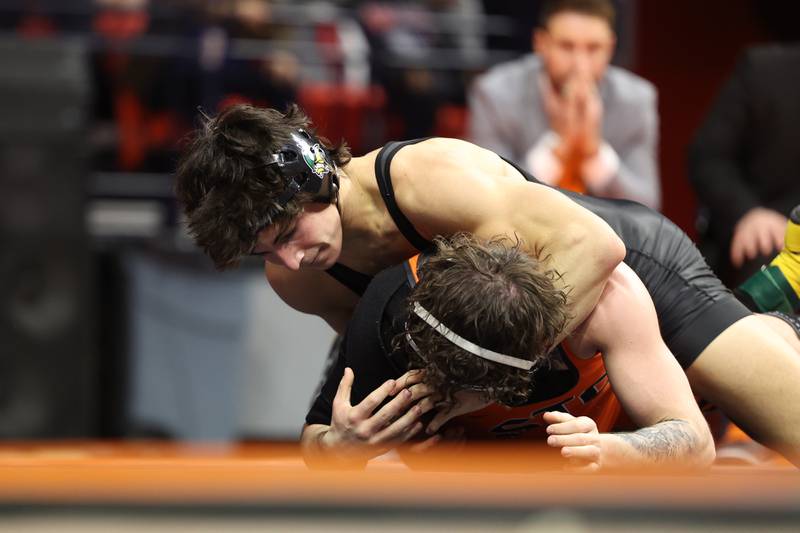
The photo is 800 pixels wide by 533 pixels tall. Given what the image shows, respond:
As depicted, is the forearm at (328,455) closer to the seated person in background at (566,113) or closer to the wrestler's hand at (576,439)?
the wrestler's hand at (576,439)

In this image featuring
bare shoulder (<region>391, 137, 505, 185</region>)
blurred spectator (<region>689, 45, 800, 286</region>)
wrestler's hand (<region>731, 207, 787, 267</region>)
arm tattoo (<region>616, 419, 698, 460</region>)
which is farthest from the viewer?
blurred spectator (<region>689, 45, 800, 286</region>)

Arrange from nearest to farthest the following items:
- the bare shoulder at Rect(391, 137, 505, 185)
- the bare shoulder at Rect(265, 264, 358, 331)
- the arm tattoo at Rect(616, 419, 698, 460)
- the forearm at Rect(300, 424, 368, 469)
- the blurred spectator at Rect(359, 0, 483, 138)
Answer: the arm tattoo at Rect(616, 419, 698, 460) < the forearm at Rect(300, 424, 368, 469) < the bare shoulder at Rect(391, 137, 505, 185) < the bare shoulder at Rect(265, 264, 358, 331) < the blurred spectator at Rect(359, 0, 483, 138)

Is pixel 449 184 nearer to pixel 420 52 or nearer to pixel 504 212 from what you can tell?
pixel 504 212

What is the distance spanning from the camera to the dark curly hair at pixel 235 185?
2287mm

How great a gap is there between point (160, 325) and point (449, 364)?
275 cm

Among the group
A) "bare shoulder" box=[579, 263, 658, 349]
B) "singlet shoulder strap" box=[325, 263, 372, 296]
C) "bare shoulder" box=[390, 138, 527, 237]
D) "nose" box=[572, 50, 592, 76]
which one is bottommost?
"singlet shoulder strap" box=[325, 263, 372, 296]

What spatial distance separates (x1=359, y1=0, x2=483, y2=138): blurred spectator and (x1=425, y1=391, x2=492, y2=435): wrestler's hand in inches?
137

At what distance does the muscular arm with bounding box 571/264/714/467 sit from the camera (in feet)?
7.29

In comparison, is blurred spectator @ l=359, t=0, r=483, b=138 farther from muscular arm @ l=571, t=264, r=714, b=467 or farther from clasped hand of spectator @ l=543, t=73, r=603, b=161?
muscular arm @ l=571, t=264, r=714, b=467

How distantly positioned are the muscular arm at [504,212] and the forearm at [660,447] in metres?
0.23

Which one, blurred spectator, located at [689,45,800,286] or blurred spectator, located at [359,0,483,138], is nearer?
blurred spectator, located at [689,45,800,286]

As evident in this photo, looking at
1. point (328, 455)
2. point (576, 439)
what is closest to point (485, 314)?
point (576, 439)

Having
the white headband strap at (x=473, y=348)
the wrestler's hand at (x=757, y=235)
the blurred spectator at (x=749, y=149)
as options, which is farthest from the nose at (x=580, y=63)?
the white headband strap at (x=473, y=348)

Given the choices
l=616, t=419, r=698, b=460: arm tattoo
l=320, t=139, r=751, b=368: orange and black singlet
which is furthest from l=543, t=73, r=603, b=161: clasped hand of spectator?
l=616, t=419, r=698, b=460: arm tattoo
